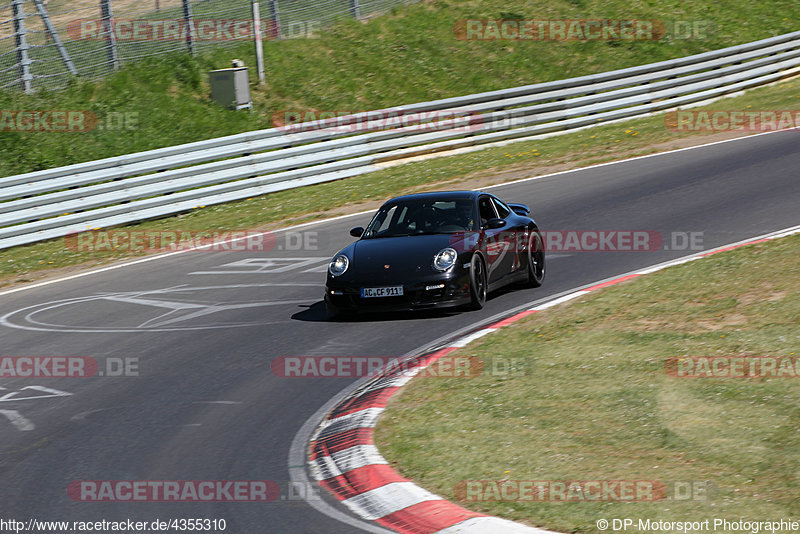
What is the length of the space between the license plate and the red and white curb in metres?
1.85

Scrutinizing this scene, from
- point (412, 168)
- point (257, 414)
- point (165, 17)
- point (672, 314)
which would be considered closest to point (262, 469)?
point (257, 414)

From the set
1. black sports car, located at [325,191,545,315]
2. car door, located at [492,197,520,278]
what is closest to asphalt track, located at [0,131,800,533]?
black sports car, located at [325,191,545,315]

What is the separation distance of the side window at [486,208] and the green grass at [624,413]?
226 centimetres

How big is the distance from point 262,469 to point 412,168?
16.0 meters

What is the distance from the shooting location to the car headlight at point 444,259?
11547mm

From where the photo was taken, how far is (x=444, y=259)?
38.2 ft

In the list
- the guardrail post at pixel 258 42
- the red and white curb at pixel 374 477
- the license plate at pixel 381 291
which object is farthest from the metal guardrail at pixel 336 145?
the red and white curb at pixel 374 477

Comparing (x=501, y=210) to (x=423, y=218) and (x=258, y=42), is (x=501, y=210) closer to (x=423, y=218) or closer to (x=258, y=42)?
(x=423, y=218)

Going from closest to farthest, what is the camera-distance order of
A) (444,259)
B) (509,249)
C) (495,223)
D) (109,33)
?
(444,259) < (495,223) < (509,249) < (109,33)

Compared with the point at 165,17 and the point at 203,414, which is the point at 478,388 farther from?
the point at 165,17

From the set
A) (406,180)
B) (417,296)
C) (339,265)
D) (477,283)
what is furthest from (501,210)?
(406,180)

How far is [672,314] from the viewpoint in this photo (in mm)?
10258

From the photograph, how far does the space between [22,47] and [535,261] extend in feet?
48.3

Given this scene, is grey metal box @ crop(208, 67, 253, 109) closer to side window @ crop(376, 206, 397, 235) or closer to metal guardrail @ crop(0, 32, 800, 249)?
metal guardrail @ crop(0, 32, 800, 249)
